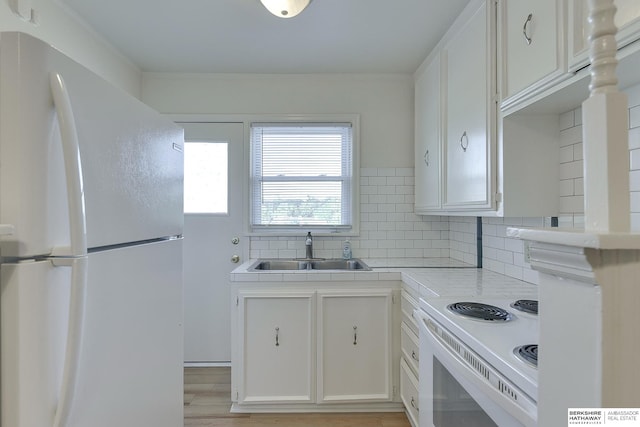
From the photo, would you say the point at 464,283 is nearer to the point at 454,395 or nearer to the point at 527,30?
the point at 454,395

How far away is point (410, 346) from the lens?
1.89 m

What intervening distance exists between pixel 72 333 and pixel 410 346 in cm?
167

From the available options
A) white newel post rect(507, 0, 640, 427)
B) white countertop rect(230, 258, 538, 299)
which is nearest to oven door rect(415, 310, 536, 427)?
white newel post rect(507, 0, 640, 427)

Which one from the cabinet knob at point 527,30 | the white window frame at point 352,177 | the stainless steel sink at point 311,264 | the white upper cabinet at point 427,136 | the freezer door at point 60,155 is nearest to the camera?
the freezer door at point 60,155

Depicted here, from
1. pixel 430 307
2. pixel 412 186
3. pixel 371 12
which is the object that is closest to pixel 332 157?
pixel 412 186

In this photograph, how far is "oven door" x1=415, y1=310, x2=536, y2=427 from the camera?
755 mm

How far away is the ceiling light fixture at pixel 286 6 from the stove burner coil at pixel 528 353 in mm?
1604

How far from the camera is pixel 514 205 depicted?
1507mm

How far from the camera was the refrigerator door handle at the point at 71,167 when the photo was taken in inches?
27.3

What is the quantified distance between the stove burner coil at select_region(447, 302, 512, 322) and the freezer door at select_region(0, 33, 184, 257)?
1132 mm

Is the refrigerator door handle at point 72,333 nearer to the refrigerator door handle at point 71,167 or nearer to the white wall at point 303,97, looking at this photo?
the refrigerator door handle at point 71,167

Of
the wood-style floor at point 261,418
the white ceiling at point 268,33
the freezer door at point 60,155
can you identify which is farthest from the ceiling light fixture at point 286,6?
the wood-style floor at point 261,418

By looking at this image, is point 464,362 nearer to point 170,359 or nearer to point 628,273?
point 628,273

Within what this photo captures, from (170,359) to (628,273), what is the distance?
1.40 metres
